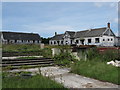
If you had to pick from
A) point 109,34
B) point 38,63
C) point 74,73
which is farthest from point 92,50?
point 109,34

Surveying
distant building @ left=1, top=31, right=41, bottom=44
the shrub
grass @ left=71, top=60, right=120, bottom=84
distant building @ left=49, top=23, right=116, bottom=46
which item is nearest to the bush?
the shrub

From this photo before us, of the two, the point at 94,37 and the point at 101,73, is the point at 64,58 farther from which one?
the point at 94,37

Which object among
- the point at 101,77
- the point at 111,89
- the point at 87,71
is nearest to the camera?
the point at 111,89

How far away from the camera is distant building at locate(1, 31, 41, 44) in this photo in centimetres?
4181

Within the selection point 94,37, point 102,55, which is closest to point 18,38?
point 94,37

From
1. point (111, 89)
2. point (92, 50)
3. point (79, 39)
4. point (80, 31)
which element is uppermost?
point (80, 31)

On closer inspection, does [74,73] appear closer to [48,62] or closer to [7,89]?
[48,62]

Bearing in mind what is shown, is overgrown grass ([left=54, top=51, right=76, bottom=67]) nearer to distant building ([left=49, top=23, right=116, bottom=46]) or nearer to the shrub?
the shrub

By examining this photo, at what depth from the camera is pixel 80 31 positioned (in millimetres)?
37500

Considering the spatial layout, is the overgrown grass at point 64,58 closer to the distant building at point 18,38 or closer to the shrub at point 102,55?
the shrub at point 102,55

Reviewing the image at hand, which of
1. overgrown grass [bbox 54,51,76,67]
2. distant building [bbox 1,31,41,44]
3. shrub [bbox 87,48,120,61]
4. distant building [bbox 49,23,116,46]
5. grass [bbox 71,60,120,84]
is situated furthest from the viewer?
distant building [bbox 1,31,41,44]

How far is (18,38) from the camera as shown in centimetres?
4441

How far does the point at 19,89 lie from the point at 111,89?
2820mm

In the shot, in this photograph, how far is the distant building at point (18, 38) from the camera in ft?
137
